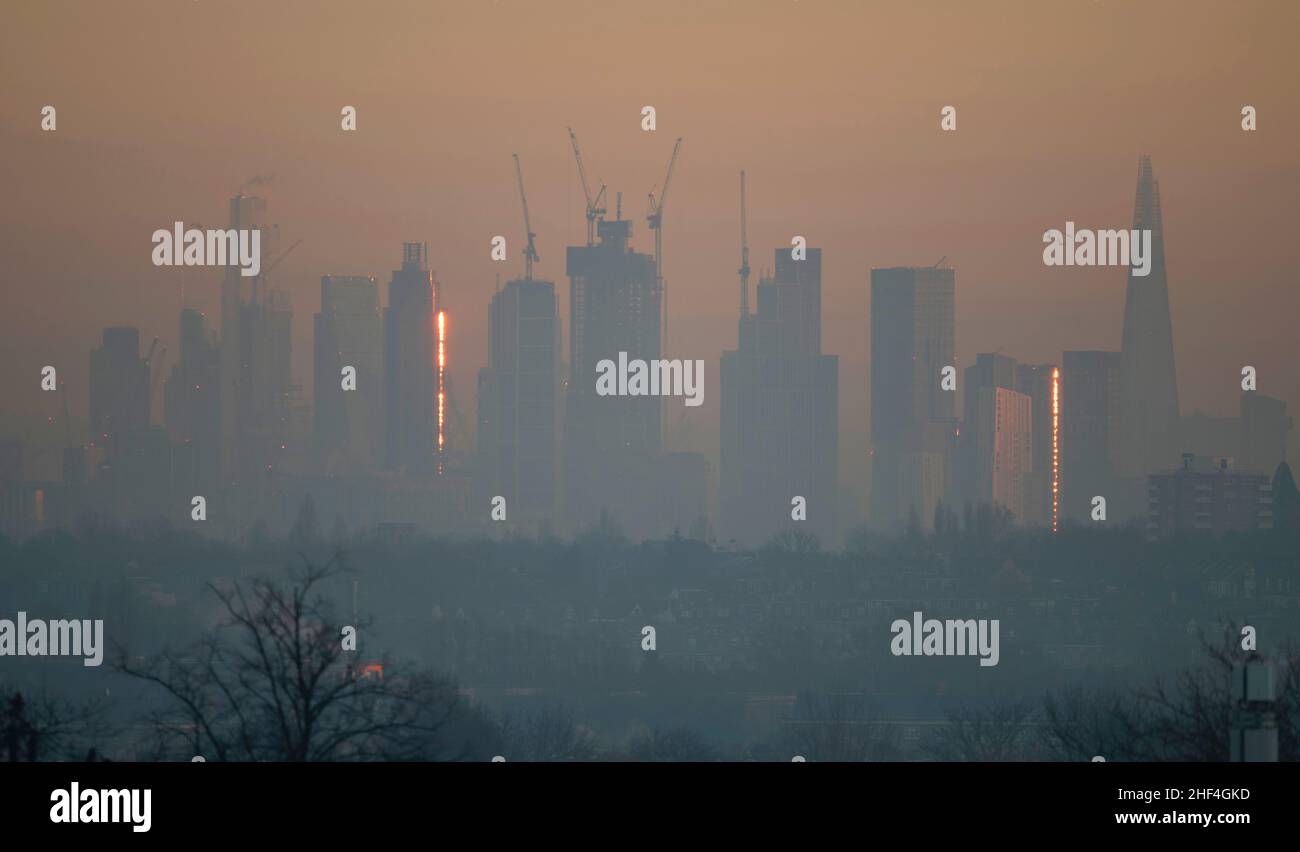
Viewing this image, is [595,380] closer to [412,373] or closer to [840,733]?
[412,373]

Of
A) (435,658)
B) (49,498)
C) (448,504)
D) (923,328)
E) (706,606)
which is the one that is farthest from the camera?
(923,328)

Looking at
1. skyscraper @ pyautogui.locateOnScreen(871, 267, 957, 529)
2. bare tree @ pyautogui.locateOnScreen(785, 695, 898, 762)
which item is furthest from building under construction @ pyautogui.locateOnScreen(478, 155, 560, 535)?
bare tree @ pyautogui.locateOnScreen(785, 695, 898, 762)

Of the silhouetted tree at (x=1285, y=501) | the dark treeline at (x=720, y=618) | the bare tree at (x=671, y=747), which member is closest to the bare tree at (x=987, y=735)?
the dark treeline at (x=720, y=618)

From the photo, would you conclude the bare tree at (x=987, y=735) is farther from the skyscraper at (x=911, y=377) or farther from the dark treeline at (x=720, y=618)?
the skyscraper at (x=911, y=377)
